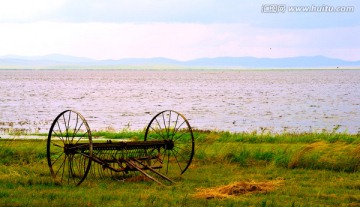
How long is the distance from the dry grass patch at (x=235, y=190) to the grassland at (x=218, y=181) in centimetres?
5

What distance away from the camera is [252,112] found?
204ft

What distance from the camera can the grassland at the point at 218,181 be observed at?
43.6ft

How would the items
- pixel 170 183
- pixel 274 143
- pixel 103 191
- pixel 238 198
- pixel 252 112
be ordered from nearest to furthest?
pixel 238 198
pixel 103 191
pixel 170 183
pixel 274 143
pixel 252 112

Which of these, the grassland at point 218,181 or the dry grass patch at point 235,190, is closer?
the grassland at point 218,181

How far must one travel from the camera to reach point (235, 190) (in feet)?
47.6

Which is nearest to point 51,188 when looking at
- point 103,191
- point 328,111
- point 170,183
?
point 103,191

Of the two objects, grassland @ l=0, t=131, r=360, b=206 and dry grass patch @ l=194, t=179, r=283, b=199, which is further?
dry grass patch @ l=194, t=179, r=283, b=199

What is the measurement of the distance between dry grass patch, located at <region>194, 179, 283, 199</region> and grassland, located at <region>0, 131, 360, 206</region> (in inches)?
2.1

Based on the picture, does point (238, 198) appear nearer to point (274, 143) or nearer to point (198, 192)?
point (198, 192)

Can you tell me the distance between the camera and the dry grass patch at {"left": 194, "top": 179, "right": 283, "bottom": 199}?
13.9 metres

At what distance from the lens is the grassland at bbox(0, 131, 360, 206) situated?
13281mm

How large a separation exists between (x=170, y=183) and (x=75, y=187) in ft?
9.44

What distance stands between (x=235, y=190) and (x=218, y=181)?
2.06 meters

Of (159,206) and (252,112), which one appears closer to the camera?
(159,206)
